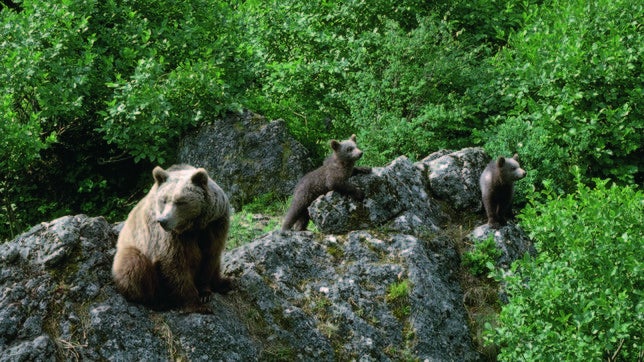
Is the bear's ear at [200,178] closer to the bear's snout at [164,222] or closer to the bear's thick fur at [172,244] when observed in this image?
the bear's thick fur at [172,244]

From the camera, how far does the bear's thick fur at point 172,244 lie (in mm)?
4949

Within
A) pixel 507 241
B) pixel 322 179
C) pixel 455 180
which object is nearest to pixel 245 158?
pixel 322 179

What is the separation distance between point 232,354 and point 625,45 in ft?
23.4

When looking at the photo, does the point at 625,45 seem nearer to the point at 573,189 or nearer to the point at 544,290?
the point at 573,189

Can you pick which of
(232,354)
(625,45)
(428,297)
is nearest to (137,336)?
(232,354)

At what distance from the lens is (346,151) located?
8.43 m

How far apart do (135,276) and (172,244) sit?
1.14 feet

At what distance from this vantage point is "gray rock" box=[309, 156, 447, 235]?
697 cm

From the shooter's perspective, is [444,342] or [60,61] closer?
[444,342]

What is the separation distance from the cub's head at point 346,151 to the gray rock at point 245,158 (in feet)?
6.10

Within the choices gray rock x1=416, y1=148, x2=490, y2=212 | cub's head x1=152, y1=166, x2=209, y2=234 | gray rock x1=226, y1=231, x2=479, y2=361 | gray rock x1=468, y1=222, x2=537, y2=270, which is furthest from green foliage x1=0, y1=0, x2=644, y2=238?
cub's head x1=152, y1=166, x2=209, y2=234

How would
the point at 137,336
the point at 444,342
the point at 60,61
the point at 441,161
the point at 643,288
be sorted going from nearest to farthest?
the point at 137,336, the point at 643,288, the point at 444,342, the point at 441,161, the point at 60,61

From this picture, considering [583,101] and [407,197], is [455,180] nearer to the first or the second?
[407,197]

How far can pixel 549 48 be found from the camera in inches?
366
